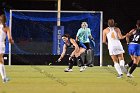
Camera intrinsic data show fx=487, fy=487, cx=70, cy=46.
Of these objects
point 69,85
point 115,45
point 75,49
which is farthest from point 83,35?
point 69,85

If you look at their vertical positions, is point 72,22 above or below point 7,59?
above

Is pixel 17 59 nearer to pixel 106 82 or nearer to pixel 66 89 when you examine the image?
pixel 106 82

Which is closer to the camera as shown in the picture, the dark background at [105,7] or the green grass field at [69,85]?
the green grass field at [69,85]

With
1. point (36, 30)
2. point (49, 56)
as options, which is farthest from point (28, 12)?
point (49, 56)

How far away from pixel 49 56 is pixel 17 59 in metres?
1.46

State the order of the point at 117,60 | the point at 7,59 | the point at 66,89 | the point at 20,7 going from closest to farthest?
the point at 66,89 → the point at 117,60 → the point at 7,59 → the point at 20,7

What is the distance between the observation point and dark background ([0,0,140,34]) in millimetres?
27344

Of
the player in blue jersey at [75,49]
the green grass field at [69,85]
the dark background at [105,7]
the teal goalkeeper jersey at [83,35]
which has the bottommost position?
the green grass field at [69,85]

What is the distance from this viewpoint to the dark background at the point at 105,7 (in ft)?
89.7

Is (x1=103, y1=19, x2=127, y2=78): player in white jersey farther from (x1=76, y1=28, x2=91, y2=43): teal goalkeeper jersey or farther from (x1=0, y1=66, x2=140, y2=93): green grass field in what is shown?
(x1=76, y1=28, x2=91, y2=43): teal goalkeeper jersey

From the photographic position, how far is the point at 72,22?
23.0m

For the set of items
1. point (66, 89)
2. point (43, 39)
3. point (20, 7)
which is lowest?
point (66, 89)

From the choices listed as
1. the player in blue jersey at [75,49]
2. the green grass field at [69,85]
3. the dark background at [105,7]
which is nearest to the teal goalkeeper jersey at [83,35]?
the player in blue jersey at [75,49]

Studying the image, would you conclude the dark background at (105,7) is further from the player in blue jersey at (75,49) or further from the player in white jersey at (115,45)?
the player in white jersey at (115,45)
